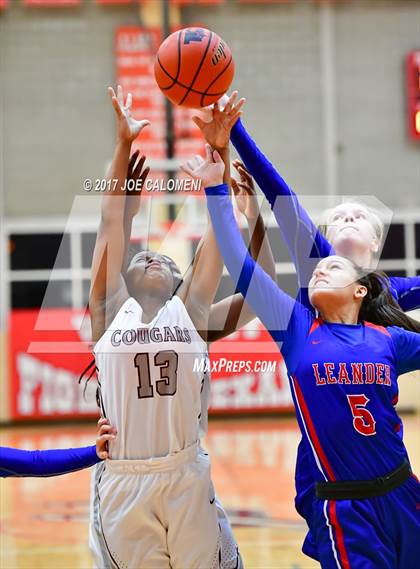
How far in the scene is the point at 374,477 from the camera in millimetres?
2730

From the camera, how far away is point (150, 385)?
3.03 meters

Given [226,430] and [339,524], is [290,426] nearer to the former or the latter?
[226,430]

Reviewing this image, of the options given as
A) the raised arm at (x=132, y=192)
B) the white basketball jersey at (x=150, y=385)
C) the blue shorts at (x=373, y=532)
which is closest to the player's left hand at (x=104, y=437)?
the white basketball jersey at (x=150, y=385)

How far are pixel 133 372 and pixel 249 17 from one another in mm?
9167

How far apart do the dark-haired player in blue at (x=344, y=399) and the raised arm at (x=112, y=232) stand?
1.03 feet

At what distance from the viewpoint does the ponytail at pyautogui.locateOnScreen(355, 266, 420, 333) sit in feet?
10.2

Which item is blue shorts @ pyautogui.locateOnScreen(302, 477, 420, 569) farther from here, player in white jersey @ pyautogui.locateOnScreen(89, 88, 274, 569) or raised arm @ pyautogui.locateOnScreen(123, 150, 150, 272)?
raised arm @ pyautogui.locateOnScreen(123, 150, 150, 272)

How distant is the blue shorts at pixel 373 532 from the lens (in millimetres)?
2650

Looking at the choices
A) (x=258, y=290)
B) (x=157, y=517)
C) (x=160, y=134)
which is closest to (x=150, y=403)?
(x=157, y=517)

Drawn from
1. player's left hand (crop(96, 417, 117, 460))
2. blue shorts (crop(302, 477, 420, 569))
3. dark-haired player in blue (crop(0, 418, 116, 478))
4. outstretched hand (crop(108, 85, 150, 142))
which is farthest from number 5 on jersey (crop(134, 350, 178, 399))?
outstretched hand (crop(108, 85, 150, 142))

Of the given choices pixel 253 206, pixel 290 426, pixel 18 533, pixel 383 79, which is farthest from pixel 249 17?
pixel 253 206

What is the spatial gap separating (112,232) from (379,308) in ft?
3.26

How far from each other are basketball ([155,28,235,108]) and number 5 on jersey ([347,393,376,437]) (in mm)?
1233

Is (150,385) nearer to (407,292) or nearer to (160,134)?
(407,292)
